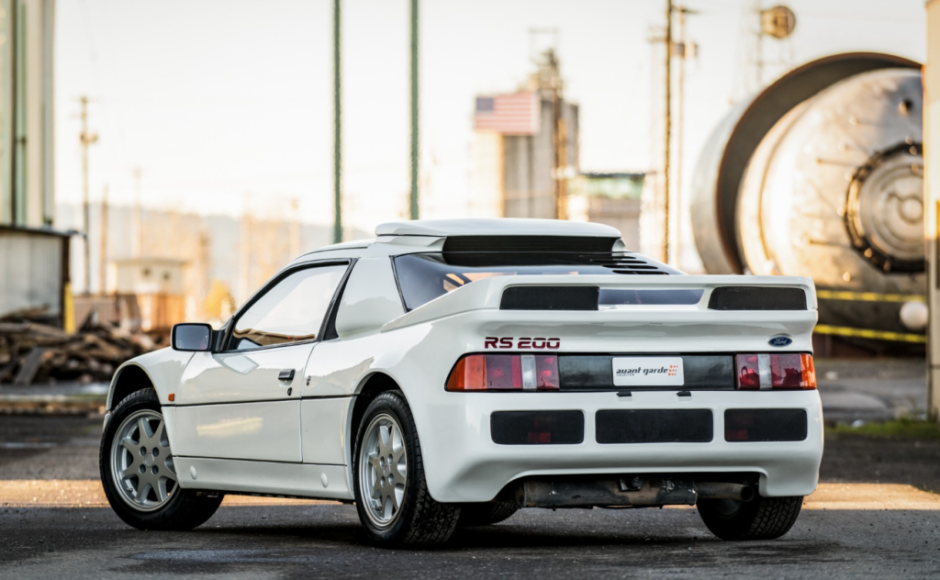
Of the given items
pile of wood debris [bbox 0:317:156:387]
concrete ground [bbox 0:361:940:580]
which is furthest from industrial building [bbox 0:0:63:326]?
concrete ground [bbox 0:361:940:580]

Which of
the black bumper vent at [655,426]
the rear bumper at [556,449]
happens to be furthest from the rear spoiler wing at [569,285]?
the black bumper vent at [655,426]

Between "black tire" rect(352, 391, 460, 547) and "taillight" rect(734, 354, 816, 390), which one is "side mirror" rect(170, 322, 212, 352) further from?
"taillight" rect(734, 354, 816, 390)

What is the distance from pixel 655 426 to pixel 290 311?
7.05 ft

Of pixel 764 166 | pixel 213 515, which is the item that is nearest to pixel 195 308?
pixel 764 166

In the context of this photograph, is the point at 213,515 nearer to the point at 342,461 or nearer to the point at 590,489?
the point at 342,461

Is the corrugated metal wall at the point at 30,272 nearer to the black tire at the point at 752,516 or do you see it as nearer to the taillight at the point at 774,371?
the black tire at the point at 752,516

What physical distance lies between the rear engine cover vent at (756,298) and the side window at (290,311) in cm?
187

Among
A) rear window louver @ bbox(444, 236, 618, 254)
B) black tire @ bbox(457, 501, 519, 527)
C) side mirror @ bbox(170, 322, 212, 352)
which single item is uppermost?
rear window louver @ bbox(444, 236, 618, 254)

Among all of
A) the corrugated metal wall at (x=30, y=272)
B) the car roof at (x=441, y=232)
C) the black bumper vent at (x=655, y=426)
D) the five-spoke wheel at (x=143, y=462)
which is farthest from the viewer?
the corrugated metal wall at (x=30, y=272)

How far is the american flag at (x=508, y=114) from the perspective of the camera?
280 ft

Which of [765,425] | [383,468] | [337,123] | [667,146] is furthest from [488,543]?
[667,146]

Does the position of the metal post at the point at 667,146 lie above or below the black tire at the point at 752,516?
above

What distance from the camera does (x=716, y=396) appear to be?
5844 mm

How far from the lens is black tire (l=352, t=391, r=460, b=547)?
5715mm
